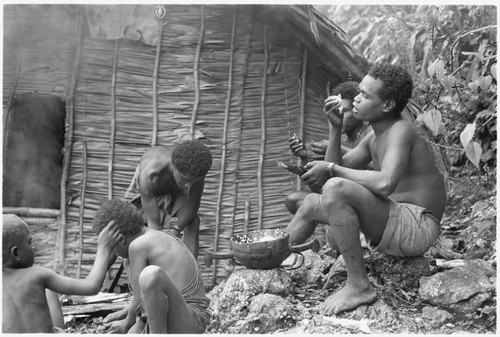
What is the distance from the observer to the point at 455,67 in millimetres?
4918

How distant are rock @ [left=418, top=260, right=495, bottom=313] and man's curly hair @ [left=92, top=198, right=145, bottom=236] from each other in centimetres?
196

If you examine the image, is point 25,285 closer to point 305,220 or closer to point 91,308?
point 91,308

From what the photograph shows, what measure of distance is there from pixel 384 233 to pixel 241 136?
236cm

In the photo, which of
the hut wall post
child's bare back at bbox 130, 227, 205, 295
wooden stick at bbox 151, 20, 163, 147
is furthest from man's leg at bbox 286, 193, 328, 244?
the hut wall post

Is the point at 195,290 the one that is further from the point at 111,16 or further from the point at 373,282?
the point at 111,16

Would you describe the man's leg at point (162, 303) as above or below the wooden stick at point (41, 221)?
above

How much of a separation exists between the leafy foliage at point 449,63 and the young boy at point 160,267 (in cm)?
172

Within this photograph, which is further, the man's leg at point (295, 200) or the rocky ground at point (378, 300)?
the man's leg at point (295, 200)

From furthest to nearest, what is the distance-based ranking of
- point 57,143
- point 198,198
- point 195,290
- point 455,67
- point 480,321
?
point 57,143 → point 198,198 → point 455,67 → point 480,321 → point 195,290

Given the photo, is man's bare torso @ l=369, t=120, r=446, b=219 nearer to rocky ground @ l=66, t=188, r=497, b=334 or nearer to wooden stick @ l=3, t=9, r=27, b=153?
rocky ground @ l=66, t=188, r=497, b=334

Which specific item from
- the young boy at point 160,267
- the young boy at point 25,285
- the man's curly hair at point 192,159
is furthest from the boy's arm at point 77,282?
the man's curly hair at point 192,159

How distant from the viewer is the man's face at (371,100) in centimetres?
471

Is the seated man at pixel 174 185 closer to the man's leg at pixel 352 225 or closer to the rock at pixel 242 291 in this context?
the rock at pixel 242 291

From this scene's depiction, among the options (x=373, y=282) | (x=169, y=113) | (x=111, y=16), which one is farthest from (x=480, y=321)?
(x=111, y=16)
